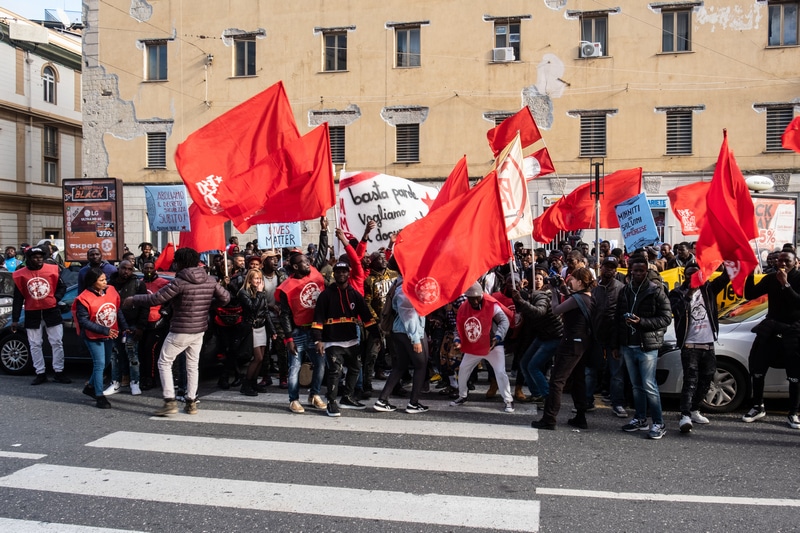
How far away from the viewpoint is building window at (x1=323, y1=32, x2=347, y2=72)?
83.1ft

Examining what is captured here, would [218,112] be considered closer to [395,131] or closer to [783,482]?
[395,131]

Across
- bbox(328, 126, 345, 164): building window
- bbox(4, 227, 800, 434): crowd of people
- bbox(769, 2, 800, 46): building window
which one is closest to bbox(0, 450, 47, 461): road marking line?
bbox(4, 227, 800, 434): crowd of people

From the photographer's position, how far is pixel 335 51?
25.4m

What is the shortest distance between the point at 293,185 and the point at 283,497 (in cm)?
453

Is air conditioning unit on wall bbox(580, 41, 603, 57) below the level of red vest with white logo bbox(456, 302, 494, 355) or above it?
above

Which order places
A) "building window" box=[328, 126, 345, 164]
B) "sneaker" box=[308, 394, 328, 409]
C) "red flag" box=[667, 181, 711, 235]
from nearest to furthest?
"sneaker" box=[308, 394, 328, 409] < "red flag" box=[667, 181, 711, 235] < "building window" box=[328, 126, 345, 164]

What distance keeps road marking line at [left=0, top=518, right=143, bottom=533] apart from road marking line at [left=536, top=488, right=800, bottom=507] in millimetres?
3157

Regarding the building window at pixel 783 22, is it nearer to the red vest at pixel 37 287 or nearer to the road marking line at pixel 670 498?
the road marking line at pixel 670 498

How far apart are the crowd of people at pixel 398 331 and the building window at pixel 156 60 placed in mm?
19431

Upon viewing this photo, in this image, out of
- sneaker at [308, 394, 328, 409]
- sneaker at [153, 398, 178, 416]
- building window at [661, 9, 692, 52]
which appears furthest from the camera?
building window at [661, 9, 692, 52]

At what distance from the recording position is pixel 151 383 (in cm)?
932

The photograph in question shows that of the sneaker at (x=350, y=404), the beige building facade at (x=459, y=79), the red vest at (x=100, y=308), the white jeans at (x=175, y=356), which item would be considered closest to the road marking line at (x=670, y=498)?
the sneaker at (x=350, y=404)

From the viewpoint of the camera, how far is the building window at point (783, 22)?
72.1 feet

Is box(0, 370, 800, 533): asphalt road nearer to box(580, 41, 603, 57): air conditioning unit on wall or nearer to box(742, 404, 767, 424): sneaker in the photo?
box(742, 404, 767, 424): sneaker
